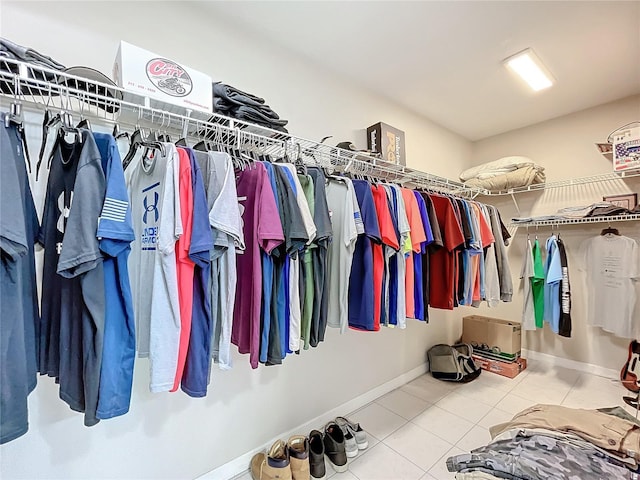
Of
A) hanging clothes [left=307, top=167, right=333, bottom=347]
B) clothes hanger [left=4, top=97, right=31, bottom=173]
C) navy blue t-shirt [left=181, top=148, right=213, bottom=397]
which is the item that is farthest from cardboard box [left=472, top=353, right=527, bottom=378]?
clothes hanger [left=4, top=97, right=31, bottom=173]

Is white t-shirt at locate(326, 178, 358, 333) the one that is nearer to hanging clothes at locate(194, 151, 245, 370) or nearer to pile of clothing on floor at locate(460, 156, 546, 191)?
hanging clothes at locate(194, 151, 245, 370)

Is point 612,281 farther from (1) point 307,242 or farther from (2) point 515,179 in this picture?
(1) point 307,242

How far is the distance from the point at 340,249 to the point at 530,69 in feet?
6.69

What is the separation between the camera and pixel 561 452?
36.3 inches

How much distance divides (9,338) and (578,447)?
1720mm

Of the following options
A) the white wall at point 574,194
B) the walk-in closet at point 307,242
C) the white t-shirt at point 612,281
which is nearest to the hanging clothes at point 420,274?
the walk-in closet at point 307,242

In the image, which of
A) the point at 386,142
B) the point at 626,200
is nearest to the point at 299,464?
the point at 386,142

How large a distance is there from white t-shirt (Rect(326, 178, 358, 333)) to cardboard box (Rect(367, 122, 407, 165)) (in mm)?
732

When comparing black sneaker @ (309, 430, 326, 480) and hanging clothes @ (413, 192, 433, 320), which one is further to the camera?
hanging clothes @ (413, 192, 433, 320)

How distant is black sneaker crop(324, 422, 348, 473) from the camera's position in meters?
1.56

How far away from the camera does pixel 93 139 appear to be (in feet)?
2.72

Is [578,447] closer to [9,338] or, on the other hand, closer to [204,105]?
[9,338]

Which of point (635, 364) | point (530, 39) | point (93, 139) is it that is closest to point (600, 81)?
point (530, 39)

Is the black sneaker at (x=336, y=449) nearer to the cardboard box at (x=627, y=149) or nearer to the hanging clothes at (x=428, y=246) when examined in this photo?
the hanging clothes at (x=428, y=246)
